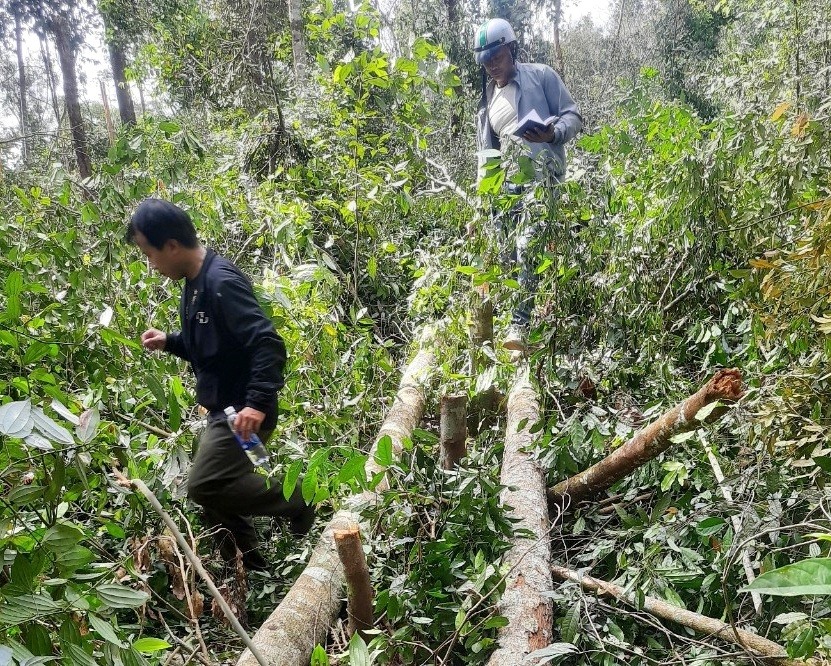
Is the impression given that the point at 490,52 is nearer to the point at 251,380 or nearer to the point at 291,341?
the point at 291,341

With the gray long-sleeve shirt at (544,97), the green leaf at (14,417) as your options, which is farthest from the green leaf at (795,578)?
the gray long-sleeve shirt at (544,97)

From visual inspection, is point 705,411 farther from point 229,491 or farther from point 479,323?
point 229,491

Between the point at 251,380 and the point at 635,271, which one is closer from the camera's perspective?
the point at 251,380

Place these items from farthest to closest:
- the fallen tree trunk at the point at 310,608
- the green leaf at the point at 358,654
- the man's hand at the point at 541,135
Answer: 1. the man's hand at the point at 541,135
2. the fallen tree trunk at the point at 310,608
3. the green leaf at the point at 358,654

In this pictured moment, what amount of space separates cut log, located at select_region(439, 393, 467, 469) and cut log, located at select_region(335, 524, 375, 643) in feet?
2.17

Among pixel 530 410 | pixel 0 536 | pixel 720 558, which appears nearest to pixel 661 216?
pixel 530 410

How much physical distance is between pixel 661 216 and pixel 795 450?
1406 mm

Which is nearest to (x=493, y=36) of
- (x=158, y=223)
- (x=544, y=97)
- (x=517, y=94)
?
(x=517, y=94)

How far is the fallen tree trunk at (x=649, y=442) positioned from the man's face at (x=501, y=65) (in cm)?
254

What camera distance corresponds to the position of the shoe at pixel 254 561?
258cm

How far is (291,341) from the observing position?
289 cm

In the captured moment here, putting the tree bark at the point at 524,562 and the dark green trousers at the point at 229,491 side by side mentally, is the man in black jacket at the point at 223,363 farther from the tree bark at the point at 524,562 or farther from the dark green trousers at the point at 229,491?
the tree bark at the point at 524,562

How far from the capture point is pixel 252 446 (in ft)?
7.77

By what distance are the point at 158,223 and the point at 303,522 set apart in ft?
4.85
